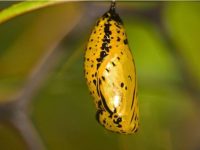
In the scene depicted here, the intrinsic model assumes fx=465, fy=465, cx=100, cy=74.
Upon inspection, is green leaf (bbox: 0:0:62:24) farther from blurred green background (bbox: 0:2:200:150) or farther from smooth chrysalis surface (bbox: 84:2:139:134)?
smooth chrysalis surface (bbox: 84:2:139:134)

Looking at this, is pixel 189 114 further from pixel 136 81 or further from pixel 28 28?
pixel 28 28

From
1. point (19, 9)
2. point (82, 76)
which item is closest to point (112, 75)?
point (82, 76)

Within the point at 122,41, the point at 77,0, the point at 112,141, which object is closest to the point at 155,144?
the point at 112,141

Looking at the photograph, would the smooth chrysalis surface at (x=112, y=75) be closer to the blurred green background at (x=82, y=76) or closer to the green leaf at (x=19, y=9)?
the blurred green background at (x=82, y=76)

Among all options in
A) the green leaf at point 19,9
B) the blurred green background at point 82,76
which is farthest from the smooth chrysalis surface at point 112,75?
the green leaf at point 19,9

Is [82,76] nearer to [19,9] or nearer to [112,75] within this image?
[112,75]
